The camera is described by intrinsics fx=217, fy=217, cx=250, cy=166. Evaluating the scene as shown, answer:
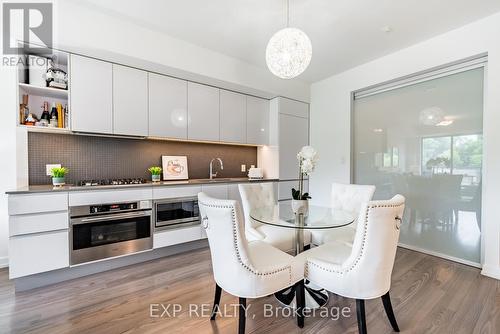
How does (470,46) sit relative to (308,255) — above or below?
above

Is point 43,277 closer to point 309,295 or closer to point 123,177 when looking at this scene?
point 123,177

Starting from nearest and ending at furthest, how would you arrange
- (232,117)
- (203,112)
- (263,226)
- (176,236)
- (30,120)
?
(30,120) < (263,226) < (176,236) < (203,112) < (232,117)

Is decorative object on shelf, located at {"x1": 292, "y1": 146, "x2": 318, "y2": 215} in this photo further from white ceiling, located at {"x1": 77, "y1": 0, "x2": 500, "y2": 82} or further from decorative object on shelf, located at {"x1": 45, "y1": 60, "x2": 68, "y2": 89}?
decorative object on shelf, located at {"x1": 45, "y1": 60, "x2": 68, "y2": 89}

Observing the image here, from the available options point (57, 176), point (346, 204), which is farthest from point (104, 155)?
point (346, 204)

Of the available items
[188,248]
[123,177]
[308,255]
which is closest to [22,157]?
[123,177]

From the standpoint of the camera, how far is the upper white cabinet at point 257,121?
3.74 m

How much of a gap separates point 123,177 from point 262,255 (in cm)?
230

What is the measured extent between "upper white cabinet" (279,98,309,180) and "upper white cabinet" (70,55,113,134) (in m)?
2.56

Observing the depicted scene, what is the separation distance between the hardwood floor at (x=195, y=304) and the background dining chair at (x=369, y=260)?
0.40m

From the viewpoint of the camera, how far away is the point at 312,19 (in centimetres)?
237

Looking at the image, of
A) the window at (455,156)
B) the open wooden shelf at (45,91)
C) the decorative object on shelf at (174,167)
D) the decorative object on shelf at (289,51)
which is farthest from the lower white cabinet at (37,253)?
the window at (455,156)

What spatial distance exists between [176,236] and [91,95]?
192cm

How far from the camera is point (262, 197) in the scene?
2672mm

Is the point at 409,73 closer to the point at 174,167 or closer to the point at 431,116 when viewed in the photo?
the point at 431,116
